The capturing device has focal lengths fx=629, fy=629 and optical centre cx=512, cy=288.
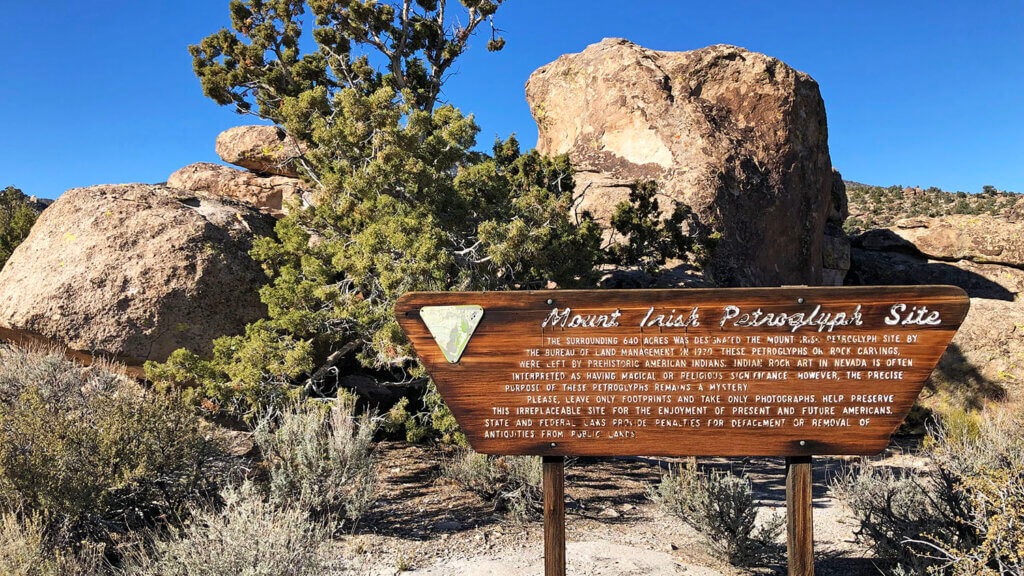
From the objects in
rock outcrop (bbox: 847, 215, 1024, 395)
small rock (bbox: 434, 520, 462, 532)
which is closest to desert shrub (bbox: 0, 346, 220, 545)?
small rock (bbox: 434, 520, 462, 532)

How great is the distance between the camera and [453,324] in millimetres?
3424

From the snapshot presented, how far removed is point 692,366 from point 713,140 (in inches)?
363

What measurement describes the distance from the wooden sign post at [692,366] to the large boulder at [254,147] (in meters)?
9.41

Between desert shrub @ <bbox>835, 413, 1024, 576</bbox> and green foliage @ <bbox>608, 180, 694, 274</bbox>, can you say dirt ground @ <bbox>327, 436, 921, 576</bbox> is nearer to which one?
desert shrub @ <bbox>835, 413, 1024, 576</bbox>

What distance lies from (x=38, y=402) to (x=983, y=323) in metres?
13.2

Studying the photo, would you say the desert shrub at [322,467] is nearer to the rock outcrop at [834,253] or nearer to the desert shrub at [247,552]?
the desert shrub at [247,552]

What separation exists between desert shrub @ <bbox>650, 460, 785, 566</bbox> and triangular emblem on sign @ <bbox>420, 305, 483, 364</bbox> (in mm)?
2618

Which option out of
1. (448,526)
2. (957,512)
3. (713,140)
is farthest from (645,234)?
(957,512)

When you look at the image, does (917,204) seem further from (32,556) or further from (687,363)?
(32,556)

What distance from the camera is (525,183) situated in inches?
330

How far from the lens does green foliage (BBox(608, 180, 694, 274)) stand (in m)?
8.57

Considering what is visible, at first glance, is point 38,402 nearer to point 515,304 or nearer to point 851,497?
point 515,304

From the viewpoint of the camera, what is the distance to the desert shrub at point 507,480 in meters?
5.89

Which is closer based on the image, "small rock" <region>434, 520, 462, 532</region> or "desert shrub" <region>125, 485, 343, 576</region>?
"desert shrub" <region>125, 485, 343, 576</region>
